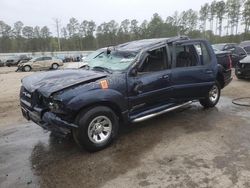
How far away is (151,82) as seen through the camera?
519 cm

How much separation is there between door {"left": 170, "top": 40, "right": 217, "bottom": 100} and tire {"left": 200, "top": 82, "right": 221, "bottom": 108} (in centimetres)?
51

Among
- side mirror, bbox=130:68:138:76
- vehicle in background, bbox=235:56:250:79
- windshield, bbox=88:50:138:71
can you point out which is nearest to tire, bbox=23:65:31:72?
vehicle in background, bbox=235:56:250:79

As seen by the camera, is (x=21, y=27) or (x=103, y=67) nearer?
(x=103, y=67)

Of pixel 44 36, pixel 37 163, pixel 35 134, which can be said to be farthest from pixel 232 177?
pixel 44 36

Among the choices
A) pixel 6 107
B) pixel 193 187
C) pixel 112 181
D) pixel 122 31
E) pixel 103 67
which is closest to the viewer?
pixel 193 187

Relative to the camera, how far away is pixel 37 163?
4.24m

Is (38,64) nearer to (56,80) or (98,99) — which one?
(56,80)

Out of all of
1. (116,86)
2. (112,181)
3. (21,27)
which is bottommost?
(112,181)

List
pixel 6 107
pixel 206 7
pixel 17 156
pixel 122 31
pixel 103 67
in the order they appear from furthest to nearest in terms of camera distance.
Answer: pixel 122 31, pixel 206 7, pixel 6 107, pixel 103 67, pixel 17 156

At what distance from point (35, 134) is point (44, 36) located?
8164 cm

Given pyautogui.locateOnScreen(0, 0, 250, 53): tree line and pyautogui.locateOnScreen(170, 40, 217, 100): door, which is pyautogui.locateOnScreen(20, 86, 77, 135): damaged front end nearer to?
pyautogui.locateOnScreen(170, 40, 217, 100): door

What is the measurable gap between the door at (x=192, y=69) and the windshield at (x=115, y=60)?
1.01m

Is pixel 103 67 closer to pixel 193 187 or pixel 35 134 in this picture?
pixel 35 134

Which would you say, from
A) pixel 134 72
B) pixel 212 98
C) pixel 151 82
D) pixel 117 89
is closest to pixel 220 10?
pixel 212 98
